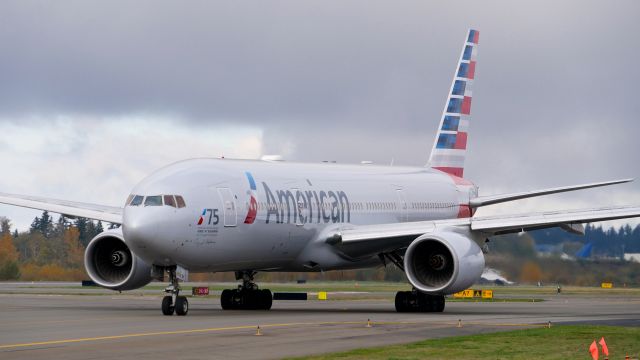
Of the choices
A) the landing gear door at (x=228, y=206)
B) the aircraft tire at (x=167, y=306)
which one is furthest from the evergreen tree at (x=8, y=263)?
the aircraft tire at (x=167, y=306)

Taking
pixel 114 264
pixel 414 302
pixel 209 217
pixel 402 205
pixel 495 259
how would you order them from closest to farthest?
pixel 209 217
pixel 414 302
pixel 114 264
pixel 402 205
pixel 495 259

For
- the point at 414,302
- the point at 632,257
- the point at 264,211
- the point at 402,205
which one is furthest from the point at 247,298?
the point at 632,257

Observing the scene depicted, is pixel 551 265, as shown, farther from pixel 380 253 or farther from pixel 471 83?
pixel 380 253

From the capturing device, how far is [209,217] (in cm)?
3419

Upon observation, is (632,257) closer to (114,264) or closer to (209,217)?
(114,264)

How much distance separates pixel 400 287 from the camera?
6259 cm

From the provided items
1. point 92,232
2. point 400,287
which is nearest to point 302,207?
point 400,287

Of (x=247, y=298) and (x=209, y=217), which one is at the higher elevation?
(x=209, y=217)

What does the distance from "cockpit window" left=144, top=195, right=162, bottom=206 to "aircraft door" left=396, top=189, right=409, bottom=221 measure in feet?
A: 45.7

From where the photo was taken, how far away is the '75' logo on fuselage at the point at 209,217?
3394 cm

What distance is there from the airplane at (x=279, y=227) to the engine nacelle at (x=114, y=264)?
32 millimetres

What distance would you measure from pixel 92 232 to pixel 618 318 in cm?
5494

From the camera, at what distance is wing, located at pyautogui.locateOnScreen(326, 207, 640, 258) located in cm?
3719

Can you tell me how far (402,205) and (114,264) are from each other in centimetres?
1197
